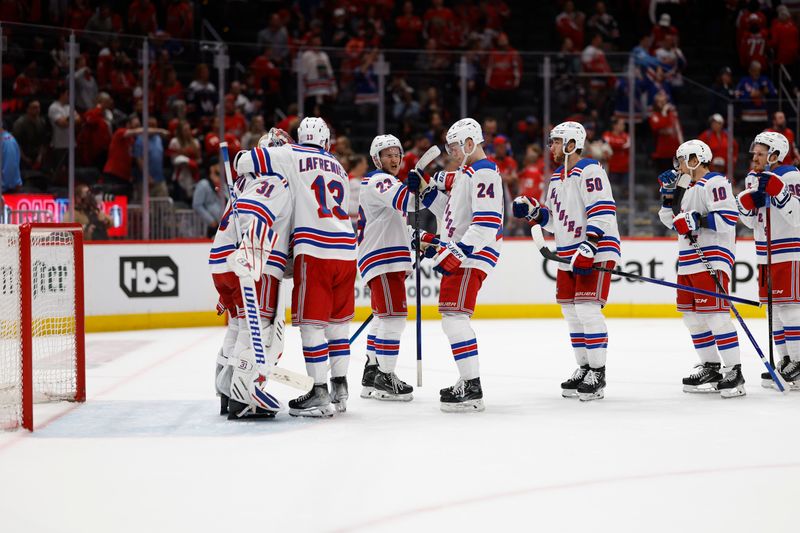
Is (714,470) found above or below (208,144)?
below

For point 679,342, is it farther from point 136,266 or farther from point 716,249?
point 136,266

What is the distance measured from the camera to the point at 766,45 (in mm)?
13344

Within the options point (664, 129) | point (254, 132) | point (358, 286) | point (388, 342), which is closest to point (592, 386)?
point (388, 342)

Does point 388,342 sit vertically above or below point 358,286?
Result: below

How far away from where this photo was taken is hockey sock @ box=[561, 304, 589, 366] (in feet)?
18.6

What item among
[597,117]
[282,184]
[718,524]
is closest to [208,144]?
[597,117]

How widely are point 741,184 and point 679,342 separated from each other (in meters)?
3.22

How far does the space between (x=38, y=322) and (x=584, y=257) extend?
2916 millimetres

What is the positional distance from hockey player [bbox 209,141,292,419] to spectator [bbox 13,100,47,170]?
429 centimetres

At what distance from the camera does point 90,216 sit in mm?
9055

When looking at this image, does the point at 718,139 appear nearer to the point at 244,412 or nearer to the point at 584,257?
the point at 584,257

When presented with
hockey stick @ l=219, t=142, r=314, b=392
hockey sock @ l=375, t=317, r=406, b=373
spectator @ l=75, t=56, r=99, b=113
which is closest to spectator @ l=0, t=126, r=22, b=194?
spectator @ l=75, t=56, r=99, b=113

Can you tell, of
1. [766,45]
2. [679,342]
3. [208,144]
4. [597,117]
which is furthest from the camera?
[766,45]

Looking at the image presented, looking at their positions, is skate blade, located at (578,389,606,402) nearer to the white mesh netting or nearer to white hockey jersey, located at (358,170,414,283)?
white hockey jersey, located at (358,170,414,283)
